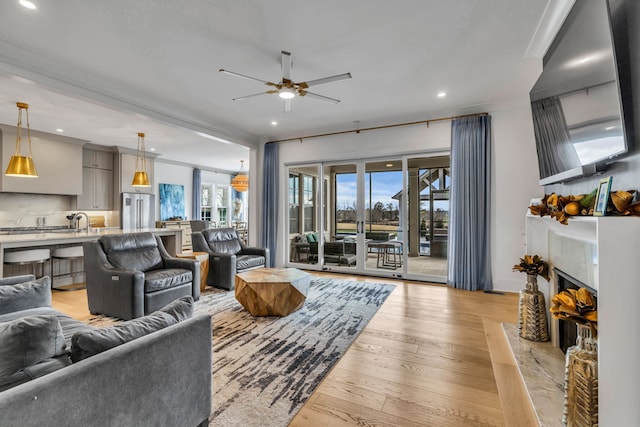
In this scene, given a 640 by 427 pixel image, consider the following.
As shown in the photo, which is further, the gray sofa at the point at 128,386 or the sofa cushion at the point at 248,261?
the sofa cushion at the point at 248,261

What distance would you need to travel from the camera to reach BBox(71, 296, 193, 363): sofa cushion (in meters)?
1.19

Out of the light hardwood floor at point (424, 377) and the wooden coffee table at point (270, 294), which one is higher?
the wooden coffee table at point (270, 294)

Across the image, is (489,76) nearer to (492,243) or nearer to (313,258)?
(492,243)

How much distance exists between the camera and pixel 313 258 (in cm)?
626

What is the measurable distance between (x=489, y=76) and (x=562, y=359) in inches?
119

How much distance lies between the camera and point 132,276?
319 cm

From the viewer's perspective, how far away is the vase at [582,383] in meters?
1.53

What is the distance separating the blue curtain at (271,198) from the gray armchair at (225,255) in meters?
0.90

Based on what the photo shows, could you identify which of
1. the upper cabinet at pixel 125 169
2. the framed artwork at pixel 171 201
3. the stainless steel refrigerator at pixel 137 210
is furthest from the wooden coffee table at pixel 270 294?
the framed artwork at pixel 171 201

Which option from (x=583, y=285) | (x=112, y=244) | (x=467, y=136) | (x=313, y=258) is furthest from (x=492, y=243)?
(x=112, y=244)

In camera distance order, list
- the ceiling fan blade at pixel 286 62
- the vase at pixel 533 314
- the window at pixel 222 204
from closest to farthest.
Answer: the vase at pixel 533 314 → the ceiling fan blade at pixel 286 62 → the window at pixel 222 204

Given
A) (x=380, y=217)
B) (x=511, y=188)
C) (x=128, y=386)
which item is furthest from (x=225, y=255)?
(x=511, y=188)

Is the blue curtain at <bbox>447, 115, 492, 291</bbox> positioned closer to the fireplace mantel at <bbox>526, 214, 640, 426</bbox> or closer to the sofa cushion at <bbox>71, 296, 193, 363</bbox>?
the fireplace mantel at <bbox>526, 214, 640, 426</bbox>

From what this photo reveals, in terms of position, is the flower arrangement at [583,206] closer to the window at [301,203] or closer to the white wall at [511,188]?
the white wall at [511,188]
